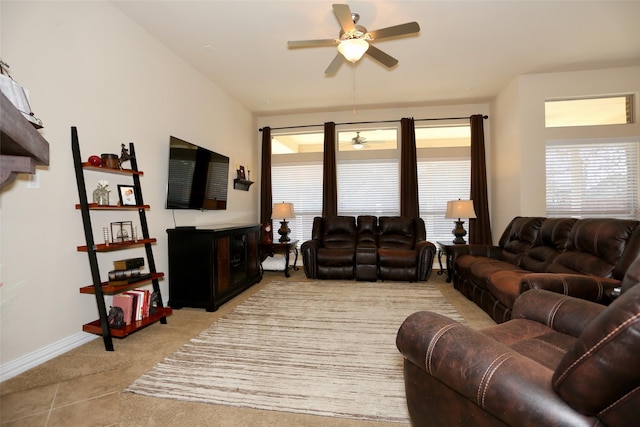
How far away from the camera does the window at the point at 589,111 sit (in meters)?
4.23

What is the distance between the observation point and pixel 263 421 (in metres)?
1.54

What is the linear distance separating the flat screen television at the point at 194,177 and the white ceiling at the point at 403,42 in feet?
3.86

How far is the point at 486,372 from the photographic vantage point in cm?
89

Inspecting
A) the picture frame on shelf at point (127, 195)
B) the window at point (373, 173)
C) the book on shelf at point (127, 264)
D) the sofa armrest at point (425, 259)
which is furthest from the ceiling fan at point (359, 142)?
the book on shelf at point (127, 264)

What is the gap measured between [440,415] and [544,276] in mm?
1647

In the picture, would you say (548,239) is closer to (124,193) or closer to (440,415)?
(440,415)

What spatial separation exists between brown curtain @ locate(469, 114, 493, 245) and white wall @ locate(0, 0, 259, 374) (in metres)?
4.83

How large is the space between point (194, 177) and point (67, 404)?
8.19ft

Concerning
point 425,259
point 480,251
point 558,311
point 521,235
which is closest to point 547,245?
point 521,235

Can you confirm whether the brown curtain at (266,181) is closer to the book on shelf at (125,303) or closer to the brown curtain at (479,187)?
the book on shelf at (125,303)

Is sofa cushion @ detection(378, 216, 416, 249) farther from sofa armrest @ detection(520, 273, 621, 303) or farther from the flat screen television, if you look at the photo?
sofa armrest @ detection(520, 273, 621, 303)

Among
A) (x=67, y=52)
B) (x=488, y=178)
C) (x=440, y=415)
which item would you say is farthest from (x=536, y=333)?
(x=488, y=178)

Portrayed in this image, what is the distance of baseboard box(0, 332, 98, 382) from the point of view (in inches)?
76.1

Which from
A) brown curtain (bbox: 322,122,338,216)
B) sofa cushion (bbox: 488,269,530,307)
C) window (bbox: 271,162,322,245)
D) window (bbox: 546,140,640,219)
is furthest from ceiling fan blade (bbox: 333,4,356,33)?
window (bbox: 546,140,640,219)
